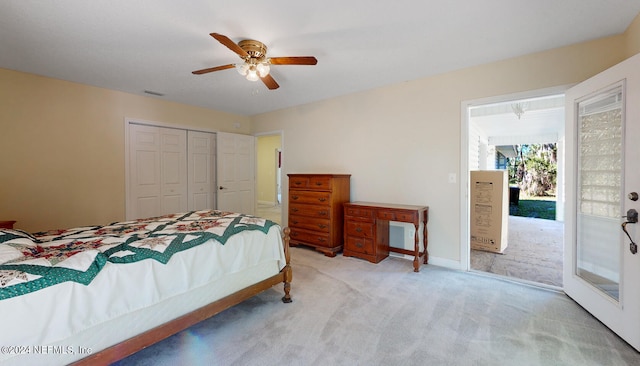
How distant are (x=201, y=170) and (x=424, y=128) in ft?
13.0

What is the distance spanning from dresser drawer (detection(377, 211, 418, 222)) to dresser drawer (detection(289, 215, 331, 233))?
803 millimetres

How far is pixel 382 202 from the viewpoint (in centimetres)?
387

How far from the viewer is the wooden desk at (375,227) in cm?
325

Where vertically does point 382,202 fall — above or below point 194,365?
above

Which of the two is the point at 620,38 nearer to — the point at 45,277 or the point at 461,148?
the point at 461,148

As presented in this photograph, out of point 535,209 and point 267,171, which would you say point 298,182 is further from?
point 535,209

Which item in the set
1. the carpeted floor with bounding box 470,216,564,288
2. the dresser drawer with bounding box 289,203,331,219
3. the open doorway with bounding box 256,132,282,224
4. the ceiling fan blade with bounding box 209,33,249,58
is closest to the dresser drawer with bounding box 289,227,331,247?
the dresser drawer with bounding box 289,203,331,219

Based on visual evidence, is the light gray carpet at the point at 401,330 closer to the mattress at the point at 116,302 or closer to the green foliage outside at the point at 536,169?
the mattress at the point at 116,302

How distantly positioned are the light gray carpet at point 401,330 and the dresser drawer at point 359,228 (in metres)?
0.76

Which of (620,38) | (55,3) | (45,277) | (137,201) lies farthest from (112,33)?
(620,38)

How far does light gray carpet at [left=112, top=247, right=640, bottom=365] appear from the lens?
174 centimetres

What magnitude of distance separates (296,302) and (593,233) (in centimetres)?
267

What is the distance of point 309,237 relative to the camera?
13.2 ft

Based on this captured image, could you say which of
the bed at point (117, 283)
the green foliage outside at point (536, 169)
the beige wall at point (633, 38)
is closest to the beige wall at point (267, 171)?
the bed at point (117, 283)
